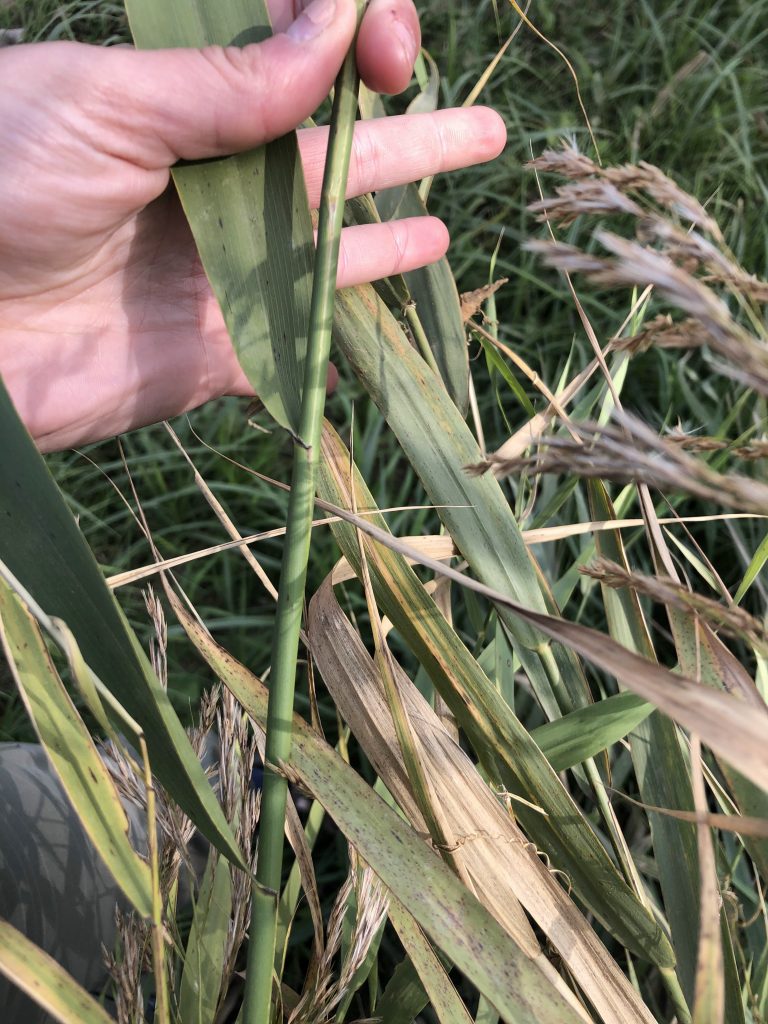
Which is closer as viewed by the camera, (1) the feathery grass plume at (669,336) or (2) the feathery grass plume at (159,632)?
(1) the feathery grass plume at (669,336)

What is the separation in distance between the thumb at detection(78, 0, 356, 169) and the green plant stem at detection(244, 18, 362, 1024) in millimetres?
166

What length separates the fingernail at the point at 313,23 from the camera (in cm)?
67

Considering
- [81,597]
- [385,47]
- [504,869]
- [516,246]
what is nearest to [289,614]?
[81,597]

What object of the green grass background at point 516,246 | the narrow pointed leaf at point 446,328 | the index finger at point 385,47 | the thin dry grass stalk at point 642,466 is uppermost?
the index finger at point 385,47

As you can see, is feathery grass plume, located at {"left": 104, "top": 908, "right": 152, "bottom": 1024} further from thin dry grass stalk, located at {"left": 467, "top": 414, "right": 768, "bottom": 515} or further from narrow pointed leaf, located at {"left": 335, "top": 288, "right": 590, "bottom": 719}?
thin dry grass stalk, located at {"left": 467, "top": 414, "right": 768, "bottom": 515}

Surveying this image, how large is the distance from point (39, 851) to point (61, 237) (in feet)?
2.33

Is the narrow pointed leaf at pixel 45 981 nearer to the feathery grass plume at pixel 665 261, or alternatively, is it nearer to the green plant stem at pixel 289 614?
the green plant stem at pixel 289 614

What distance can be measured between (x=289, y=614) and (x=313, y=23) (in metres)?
0.47

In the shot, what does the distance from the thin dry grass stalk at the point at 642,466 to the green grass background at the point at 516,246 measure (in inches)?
36.5

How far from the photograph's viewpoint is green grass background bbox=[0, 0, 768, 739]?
1.44 metres

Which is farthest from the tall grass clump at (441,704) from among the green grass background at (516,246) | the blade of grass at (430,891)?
the green grass background at (516,246)

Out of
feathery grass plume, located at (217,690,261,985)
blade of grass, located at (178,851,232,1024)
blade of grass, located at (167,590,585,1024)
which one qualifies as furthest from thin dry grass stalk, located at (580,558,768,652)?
blade of grass, located at (178,851,232,1024)

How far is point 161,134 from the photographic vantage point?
71 centimetres

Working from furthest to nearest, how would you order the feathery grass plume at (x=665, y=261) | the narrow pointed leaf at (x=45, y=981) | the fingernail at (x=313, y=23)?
the fingernail at (x=313, y=23), the narrow pointed leaf at (x=45, y=981), the feathery grass plume at (x=665, y=261)
